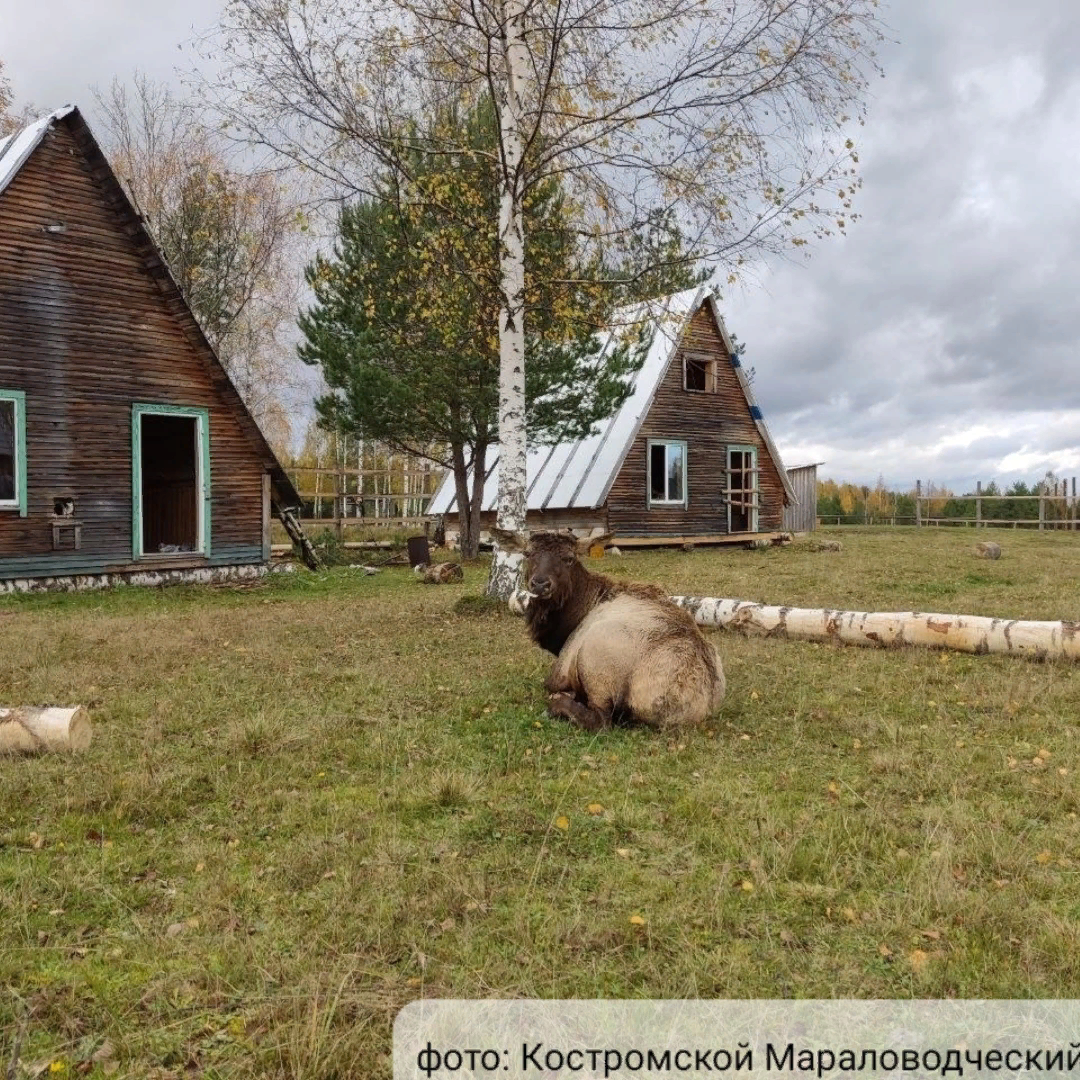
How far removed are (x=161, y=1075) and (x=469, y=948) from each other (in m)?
1.07

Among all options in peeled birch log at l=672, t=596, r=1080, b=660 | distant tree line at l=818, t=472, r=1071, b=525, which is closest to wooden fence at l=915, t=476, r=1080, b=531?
distant tree line at l=818, t=472, r=1071, b=525

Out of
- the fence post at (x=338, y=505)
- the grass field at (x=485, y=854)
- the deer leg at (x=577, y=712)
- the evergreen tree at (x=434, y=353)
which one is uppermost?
the evergreen tree at (x=434, y=353)

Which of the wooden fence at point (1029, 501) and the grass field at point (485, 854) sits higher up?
the wooden fence at point (1029, 501)

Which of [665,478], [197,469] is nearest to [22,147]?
[197,469]

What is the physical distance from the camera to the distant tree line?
42.9 m

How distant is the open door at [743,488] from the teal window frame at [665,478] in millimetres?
2088

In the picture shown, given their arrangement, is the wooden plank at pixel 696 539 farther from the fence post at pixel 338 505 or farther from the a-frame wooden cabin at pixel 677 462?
the fence post at pixel 338 505

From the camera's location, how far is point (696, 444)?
27.5 metres

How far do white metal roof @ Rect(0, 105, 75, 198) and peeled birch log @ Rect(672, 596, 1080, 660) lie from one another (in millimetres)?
12803

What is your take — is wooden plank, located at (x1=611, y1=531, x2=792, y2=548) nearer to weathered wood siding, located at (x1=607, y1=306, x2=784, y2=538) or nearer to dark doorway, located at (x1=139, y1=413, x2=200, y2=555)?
weathered wood siding, located at (x1=607, y1=306, x2=784, y2=538)

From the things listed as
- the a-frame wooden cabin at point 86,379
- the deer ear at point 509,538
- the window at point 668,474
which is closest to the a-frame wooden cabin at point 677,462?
the window at point 668,474

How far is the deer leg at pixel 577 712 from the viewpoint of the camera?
20.4ft

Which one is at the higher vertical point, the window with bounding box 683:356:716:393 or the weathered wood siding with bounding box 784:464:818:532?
the window with bounding box 683:356:716:393

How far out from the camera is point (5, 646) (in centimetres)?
957
